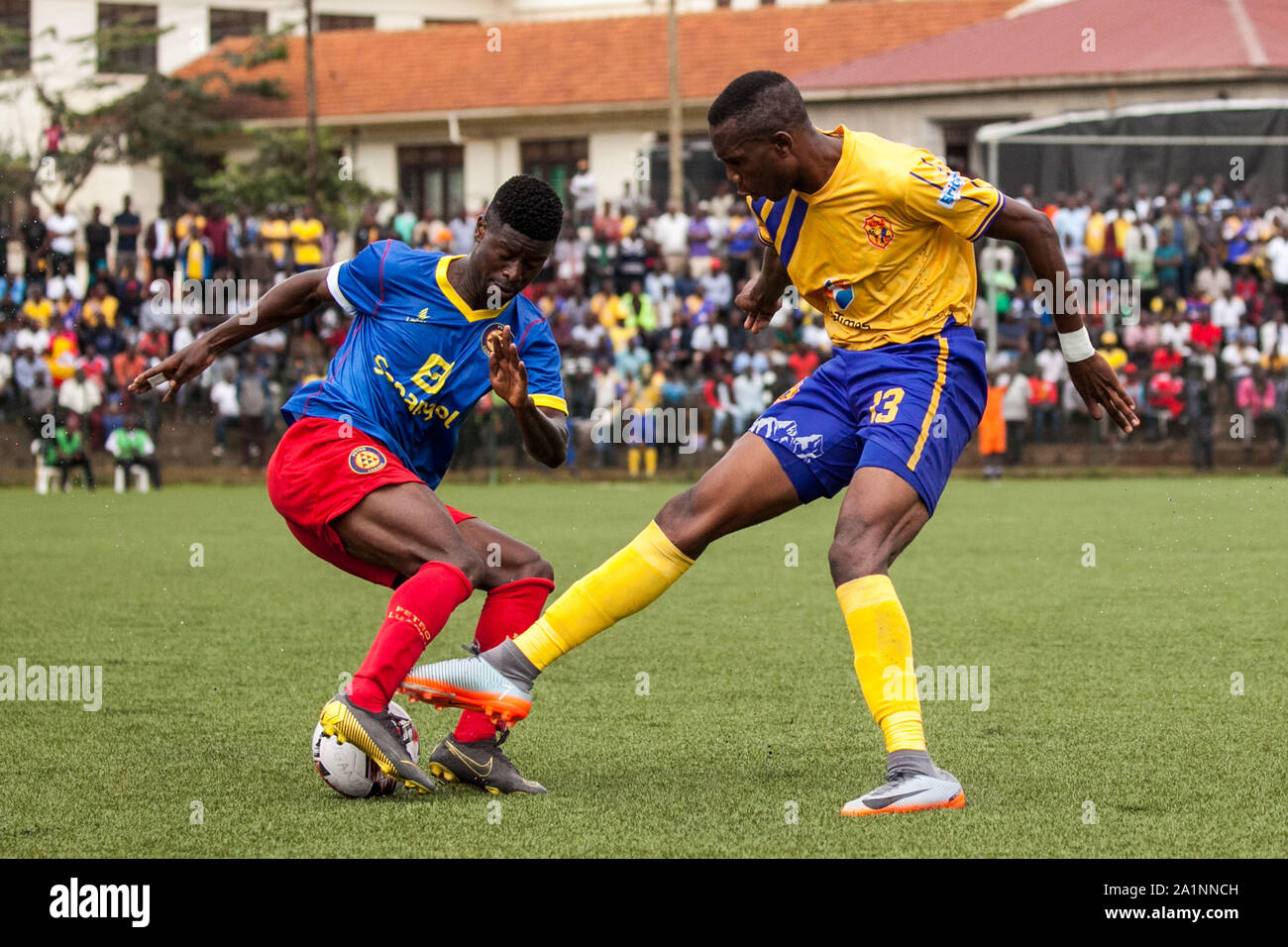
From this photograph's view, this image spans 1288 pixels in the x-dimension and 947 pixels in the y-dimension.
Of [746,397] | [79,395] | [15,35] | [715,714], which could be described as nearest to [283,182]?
[15,35]

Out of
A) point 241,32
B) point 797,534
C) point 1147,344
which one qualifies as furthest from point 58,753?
point 241,32

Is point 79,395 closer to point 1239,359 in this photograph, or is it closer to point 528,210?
point 1239,359

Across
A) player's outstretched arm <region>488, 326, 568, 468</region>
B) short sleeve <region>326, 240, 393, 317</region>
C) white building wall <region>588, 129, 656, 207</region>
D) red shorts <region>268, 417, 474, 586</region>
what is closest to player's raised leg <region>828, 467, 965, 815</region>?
player's outstretched arm <region>488, 326, 568, 468</region>

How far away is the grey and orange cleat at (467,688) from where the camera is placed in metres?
5.00

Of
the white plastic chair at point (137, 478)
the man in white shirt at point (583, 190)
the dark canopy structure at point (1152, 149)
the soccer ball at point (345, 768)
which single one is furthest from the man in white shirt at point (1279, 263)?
the soccer ball at point (345, 768)

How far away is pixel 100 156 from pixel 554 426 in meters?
35.8

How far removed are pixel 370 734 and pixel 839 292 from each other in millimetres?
1909

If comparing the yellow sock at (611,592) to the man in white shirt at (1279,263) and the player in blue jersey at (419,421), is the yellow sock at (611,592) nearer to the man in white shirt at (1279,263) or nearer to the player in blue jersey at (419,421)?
the player in blue jersey at (419,421)

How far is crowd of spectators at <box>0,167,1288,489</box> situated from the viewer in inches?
891

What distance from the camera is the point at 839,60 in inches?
1487

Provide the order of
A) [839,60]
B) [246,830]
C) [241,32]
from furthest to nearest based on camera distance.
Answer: [241,32]
[839,60]
[246,830]

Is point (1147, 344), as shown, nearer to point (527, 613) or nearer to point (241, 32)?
point (527, 613)

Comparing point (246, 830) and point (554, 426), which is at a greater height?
point (554, 426)

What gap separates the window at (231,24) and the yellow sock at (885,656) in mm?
45641
